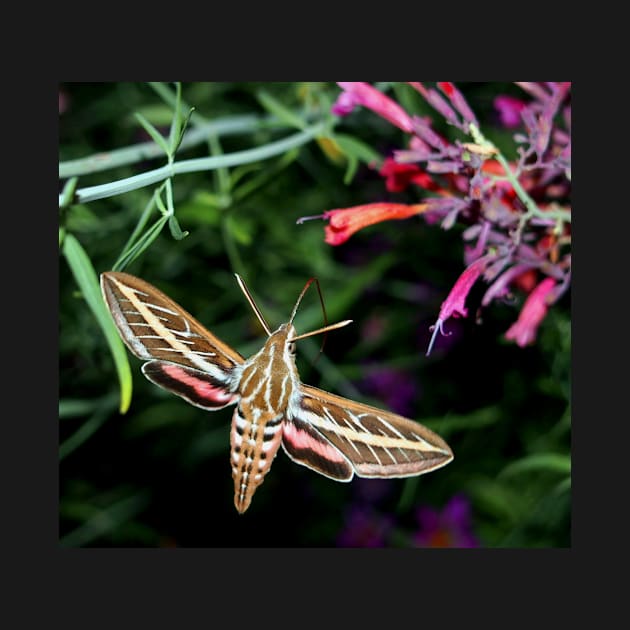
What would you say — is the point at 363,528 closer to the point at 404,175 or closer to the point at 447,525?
the point at 447,525

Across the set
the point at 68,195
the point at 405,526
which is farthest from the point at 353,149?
the point at 405,526

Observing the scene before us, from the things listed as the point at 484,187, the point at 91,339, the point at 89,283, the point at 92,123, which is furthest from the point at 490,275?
the point at 92,123

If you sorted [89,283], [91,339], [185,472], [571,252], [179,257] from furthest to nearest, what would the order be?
[185,472] < [179,257] < [91,339] < [571,252] < [89,283]

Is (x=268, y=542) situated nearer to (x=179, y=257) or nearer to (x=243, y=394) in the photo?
(x=179, y=257)

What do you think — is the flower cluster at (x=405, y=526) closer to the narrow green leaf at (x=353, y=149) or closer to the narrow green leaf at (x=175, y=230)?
the narrow green leaf at (x=353, y=149)

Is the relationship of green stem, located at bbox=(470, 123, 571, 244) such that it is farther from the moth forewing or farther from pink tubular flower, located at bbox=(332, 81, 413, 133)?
the moth forewing
